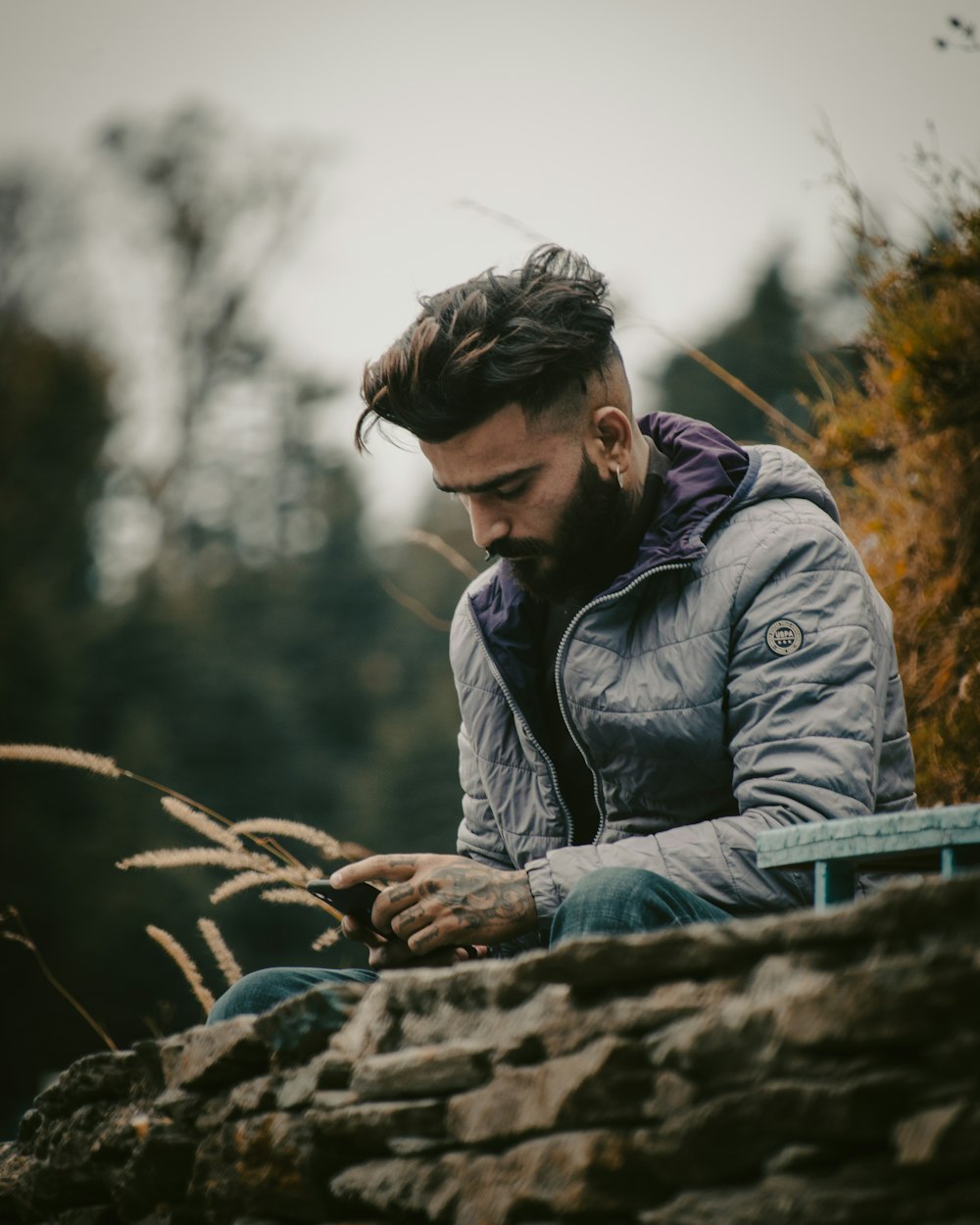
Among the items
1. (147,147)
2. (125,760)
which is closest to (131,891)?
(125,760)

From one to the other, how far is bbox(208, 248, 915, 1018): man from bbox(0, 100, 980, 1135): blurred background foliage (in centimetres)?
1004

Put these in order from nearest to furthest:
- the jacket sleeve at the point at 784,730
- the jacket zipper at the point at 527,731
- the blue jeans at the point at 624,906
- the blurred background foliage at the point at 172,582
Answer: the blue jeans at the point at 624,906, the jacket sleeve at the point at 784,730, the jacket zipper at the point at 527,731, the blurred background foliage at the point at 172,582

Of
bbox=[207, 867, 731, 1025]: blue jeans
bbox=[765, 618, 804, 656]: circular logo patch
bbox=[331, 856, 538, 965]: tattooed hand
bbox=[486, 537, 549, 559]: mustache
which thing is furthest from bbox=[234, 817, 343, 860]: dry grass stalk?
bbox=[765, 618, 804, 656]: circular logo patch

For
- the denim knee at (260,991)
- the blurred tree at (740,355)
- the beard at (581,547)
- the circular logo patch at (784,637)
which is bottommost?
the denim knee at (260,991)

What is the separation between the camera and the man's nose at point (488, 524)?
8.86 feet

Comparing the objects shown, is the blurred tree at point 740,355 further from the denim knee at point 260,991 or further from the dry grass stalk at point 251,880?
the denim knee at point 260,991

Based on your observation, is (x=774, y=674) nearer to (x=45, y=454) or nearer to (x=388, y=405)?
(x=388, y=405)

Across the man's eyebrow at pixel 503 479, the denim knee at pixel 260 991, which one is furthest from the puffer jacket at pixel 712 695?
the denim knee at pixel 260 991

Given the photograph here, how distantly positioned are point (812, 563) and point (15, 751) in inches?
71.6

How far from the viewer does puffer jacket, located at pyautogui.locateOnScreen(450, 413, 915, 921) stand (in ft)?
7.00

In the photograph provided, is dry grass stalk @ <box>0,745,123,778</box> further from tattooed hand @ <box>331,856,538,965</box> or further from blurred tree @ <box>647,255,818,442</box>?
blurred tree @ <box>647,255,818,442</box>

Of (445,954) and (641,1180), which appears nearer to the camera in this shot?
(641,1180)

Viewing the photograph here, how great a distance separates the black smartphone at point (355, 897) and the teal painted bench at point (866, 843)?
2.60 feet

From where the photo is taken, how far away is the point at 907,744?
245 cm
